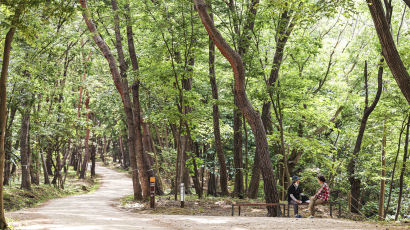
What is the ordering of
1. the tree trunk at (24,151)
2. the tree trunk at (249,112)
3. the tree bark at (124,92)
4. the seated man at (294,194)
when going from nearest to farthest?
the seated man at (294,194) → the tree trunk at (249,112) → the tree bark at (124,92) → the tree trunk at (24,151)

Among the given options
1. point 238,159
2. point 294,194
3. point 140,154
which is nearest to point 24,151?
point 140,154

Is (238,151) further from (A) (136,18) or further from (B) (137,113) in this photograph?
(A) (136,18)

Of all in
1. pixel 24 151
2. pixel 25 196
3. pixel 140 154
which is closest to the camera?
pixel 140 154

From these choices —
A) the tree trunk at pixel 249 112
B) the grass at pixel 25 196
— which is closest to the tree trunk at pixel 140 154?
the grass at pixel 25 196

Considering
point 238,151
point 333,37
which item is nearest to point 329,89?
point 333,37

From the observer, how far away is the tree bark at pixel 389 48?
7613 millimetres

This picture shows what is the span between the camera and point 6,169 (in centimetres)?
1772

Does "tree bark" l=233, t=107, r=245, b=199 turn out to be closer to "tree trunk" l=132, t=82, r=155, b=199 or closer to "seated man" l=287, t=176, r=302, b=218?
"tree trunk" l=132, t=82, r=155, b=199

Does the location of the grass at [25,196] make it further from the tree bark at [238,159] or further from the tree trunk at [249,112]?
the tree trunk at [249,112]

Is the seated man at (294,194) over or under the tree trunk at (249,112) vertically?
under

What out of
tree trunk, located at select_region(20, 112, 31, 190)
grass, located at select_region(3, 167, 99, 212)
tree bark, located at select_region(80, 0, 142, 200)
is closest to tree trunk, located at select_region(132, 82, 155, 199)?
tree bark, located at select_region(80, 0, 142, 200)

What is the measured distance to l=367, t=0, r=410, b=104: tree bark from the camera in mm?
7613

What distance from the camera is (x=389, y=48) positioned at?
770 cm

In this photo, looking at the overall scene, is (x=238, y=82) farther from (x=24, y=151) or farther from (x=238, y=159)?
(x=24, y=151)
